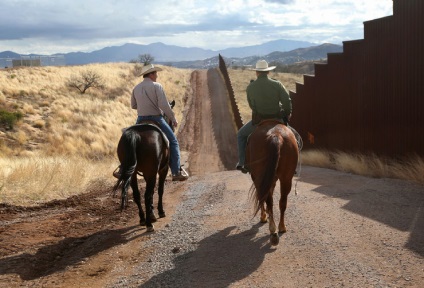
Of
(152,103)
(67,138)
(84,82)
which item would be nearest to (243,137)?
(152,103)

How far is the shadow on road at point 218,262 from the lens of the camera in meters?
6.38

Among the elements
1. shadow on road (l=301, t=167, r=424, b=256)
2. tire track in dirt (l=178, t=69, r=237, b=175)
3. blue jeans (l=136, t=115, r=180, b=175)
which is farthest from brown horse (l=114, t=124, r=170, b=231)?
tire track in dirt (l=178, t=69, r=237, b=175)

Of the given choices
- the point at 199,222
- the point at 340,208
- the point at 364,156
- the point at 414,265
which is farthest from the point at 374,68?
the point at 414,265

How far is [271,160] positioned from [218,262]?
1582 millimetres

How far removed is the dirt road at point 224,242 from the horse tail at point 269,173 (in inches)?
32.2

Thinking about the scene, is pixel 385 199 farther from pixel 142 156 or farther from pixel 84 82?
pixel 84 82

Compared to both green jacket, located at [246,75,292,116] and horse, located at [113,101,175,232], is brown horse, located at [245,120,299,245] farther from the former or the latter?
horse, located at [113,101,175,232]

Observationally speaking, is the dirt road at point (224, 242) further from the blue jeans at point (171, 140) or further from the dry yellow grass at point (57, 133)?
the dry yellow grass at point (57, 133)

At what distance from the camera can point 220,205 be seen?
1065 cm

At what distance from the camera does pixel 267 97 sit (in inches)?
331

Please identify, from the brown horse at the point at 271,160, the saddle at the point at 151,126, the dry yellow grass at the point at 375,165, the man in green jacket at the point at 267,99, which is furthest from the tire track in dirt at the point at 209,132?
the brown horse at the point at 271,160

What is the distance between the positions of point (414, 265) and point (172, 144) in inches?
210

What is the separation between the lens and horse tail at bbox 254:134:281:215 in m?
7.12

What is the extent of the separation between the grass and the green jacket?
5.70 meters
